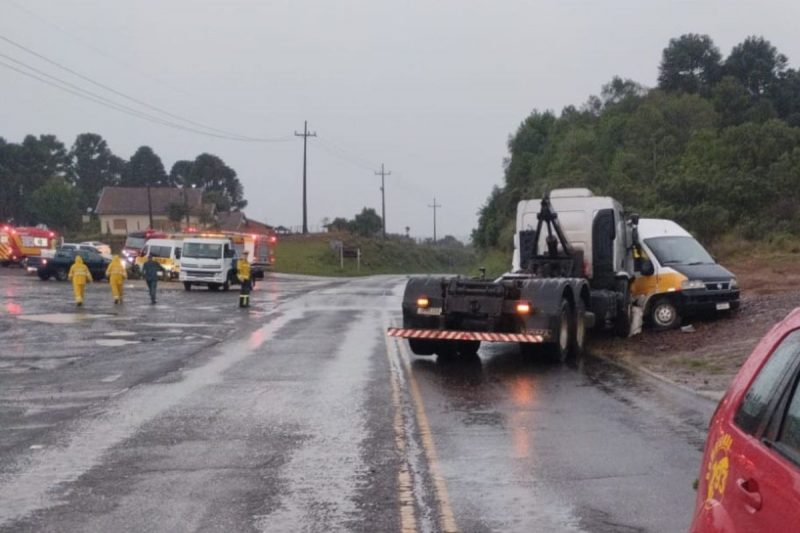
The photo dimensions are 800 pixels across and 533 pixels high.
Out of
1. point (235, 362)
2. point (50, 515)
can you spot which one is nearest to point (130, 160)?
point (235, 362)

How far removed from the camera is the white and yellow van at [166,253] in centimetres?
5044

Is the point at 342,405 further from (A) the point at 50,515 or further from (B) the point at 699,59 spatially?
(B) the point at 699,59

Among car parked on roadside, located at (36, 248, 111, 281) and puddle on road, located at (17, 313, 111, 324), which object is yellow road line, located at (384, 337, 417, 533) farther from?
car parked on roadside, located at (36, 248, 111, 281)

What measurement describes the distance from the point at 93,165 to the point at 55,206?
4079 cm

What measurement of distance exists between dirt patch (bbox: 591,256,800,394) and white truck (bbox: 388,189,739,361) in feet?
1.61

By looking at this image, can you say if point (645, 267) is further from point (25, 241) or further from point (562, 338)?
point (25, 241)

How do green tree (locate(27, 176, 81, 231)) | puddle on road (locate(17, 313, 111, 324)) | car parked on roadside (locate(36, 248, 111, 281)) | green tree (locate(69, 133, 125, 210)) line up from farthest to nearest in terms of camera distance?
green tree (locate(69, 133, 125, 210)) → green tree (locate(27, 176, 81, 231)) → car parked on roadside (locate(36, 248, 111, 281)) → puddle on road (locate(17, 313, 111, 324))

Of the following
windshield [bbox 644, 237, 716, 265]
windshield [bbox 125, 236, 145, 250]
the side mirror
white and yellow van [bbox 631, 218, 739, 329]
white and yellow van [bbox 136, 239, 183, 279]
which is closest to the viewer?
white and yellow van [bbox 631, 218, 739, 329]

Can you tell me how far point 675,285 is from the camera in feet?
66.4

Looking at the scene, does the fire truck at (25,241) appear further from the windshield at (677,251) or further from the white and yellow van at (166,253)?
the windshield at (677,251)

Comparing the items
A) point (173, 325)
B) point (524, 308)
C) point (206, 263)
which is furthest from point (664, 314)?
point (206, 263)

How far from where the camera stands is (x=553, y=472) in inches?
332

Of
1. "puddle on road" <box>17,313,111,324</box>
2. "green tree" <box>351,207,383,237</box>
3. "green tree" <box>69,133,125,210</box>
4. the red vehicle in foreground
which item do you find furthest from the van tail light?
"green tree" <box>69,133,125,210</box>

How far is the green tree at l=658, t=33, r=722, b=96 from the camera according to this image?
81.8 m
